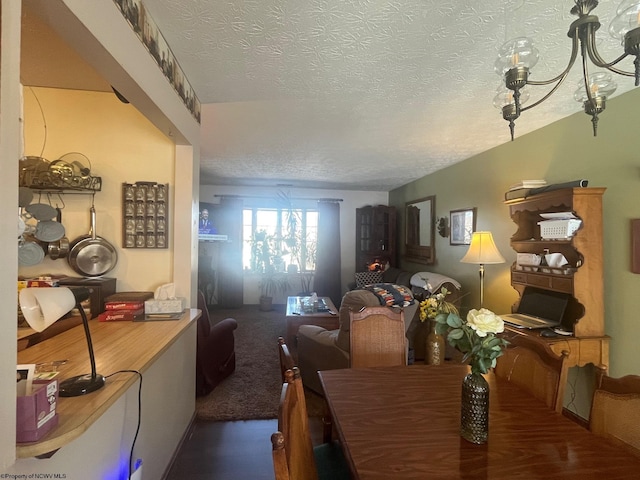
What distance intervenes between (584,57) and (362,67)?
104cm

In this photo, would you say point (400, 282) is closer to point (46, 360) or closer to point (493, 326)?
point (493, 326)

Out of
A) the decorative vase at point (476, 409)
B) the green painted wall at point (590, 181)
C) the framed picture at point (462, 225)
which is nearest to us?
the decorative vase at point (476, 409)

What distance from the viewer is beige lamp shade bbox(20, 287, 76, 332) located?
0.76 metres

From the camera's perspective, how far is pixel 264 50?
162 centimetres

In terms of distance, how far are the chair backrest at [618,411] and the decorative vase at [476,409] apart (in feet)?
1.55

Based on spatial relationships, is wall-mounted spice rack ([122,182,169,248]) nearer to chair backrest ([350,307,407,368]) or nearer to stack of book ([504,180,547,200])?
chair backrest ([350,307,407,368])

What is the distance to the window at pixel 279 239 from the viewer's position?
20.2 ft

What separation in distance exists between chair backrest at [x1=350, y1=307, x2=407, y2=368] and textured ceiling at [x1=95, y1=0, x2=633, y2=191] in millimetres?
1469

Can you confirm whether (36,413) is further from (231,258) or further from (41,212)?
(231,258)

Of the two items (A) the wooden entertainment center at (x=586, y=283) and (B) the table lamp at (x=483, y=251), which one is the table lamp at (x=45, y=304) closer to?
(A) the wooden entertainment center at (x=586, y=283)

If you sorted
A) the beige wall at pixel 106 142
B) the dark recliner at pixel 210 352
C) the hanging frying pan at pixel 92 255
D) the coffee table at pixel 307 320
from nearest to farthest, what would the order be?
the beige wall at pixel 106 142, the hanging frying pan at pixel 92 255, the dark recliner at pixel 210 352, the coffee table at pixel 307 320

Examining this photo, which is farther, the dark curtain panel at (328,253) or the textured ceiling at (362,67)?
the dark curtain panel at (328,253)

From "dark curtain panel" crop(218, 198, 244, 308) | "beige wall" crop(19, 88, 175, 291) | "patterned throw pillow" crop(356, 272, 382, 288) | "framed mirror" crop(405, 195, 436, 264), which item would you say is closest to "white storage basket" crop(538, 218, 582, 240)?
"framed mirror" crop(405, 195, 436, 264)

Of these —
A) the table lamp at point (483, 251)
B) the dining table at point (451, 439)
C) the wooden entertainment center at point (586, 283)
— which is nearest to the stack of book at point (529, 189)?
the wooden entertainment center at point (586, 283)
